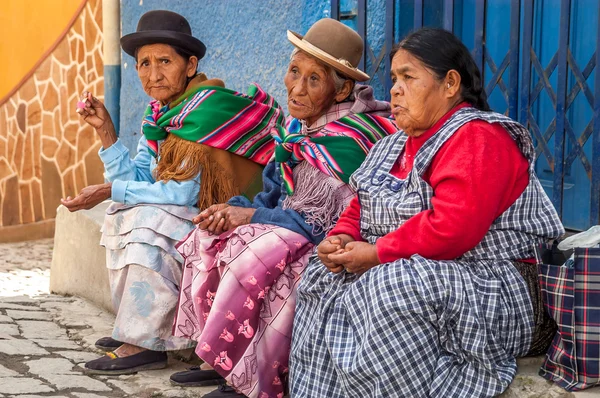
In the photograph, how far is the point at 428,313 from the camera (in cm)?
298

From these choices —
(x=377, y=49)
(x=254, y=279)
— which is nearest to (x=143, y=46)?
(x=377, y=49)

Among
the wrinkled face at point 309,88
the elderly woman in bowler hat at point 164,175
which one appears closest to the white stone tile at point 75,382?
the elderly woman in bowler hat at point 164,175

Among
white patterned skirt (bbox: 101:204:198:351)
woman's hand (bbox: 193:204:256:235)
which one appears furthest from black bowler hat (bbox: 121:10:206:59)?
woman's hand (bbox: 193:204:256:235)

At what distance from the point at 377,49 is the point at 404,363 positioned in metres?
2.37

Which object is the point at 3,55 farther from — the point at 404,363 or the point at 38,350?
the point at 404,363

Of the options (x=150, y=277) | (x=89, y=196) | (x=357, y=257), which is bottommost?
(x=150, y=277)

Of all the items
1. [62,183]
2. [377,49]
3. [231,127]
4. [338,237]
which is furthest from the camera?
[62,183]

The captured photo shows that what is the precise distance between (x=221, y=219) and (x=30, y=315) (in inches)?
84.0

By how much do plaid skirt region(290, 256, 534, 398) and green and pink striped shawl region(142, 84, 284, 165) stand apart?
4.95 feet

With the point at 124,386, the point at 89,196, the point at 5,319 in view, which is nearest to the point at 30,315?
the point at 5,319

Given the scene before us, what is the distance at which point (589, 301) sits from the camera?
2910 mm

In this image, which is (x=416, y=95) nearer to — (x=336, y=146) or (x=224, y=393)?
(x=336, y=146)

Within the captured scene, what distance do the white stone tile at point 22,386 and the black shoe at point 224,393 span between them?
0.78 metres

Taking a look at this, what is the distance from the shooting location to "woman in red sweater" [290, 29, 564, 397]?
3.00 meters
